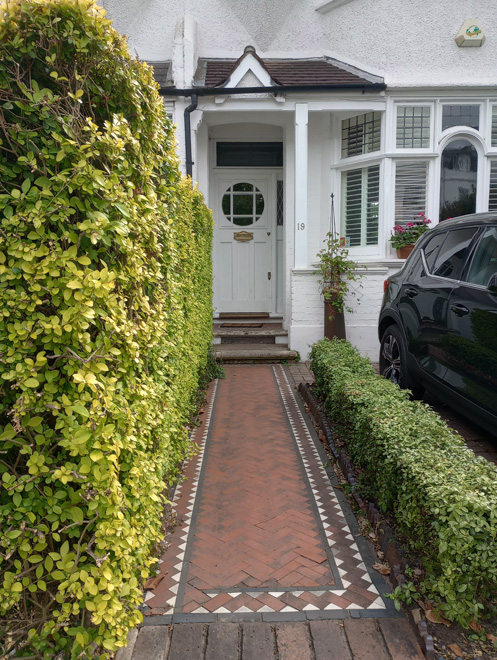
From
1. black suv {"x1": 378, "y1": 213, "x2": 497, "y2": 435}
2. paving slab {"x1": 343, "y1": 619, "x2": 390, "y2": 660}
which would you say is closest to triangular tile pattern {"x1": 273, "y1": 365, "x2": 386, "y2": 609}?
paving slab {"x1": 343, "y1": 619, "x2": 390, "y2": 660}

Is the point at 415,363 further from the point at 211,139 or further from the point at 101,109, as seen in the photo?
the point at 211,139

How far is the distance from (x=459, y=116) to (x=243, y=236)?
4.58 m

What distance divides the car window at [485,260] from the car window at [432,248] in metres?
0.76

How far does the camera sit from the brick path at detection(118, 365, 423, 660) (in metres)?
2.62

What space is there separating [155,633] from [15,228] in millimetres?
2036

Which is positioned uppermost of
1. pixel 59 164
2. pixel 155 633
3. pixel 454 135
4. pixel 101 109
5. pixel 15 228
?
pixel 454 135

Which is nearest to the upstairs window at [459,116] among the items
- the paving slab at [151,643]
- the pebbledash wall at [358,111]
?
the pebbledash wall at [358,111]

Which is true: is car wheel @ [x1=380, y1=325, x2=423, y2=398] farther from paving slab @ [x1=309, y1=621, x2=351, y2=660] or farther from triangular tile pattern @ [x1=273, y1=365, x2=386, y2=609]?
paving slab @ [x1=309, y1=621, x2=351, y2=660]

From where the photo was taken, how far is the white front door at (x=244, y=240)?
1122 cm

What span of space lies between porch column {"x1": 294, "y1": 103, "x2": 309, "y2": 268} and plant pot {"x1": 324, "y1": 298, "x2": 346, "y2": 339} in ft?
3.01

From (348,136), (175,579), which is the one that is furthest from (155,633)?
(348,136)

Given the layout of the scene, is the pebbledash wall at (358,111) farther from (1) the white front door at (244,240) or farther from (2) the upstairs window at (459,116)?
(1) the white front door at (244,240)

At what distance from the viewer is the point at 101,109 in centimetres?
239

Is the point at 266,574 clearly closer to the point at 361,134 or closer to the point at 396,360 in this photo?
the point at 396,360
